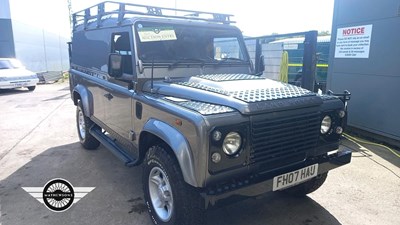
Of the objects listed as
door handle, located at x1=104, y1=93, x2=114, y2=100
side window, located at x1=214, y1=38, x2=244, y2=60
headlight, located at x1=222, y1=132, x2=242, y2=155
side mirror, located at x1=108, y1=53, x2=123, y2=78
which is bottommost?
headlight, located at x1=222, y1=132, x2=242, y2=155

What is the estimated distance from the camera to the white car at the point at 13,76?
12.6 meters

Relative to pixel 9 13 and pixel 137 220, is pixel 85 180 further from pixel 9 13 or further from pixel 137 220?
pixel 9 13

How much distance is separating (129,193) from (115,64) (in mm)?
1589

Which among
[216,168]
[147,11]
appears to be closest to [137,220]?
[216,168]

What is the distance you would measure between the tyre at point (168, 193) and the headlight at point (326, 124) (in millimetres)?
1405

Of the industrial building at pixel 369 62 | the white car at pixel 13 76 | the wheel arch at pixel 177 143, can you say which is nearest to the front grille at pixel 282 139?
the wheel arch at pixel 177 143

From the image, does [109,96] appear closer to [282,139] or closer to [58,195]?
[58,195]

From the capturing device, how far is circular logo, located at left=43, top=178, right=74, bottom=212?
3.50 m

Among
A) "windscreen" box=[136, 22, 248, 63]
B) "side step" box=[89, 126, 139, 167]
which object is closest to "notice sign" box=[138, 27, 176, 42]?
"windscreen" box=[136, 22, 248, 63]

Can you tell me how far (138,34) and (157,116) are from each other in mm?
1104

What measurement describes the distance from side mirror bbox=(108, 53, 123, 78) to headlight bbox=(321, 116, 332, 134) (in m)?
2.11

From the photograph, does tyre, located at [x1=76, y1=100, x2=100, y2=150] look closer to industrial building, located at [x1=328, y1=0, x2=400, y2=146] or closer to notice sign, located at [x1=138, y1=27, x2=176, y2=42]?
notice sign, located at [x1=138, y1=27, x2=176, y2=42]

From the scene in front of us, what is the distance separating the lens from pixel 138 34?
346 cm

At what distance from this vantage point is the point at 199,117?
2350mm
